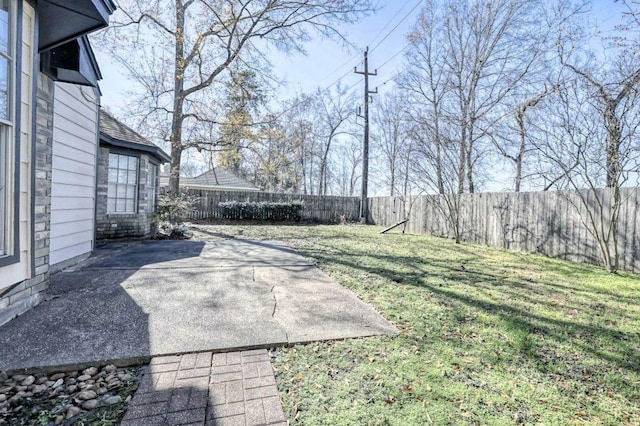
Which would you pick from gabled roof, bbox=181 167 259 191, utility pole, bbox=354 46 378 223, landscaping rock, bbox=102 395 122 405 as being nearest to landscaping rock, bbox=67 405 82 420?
landscaping rock, bbox=102 395 122 405

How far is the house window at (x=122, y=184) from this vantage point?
6.95m

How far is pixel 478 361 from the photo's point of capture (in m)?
2.35

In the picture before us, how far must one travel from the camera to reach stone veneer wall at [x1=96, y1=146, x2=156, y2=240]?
655 cm

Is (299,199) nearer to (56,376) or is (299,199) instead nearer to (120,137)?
(120,137)

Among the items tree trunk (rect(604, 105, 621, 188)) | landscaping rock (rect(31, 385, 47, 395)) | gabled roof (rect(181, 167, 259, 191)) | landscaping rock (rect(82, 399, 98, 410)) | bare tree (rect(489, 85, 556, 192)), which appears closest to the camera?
landscaping rock (rect(82, 399, 98, 410))

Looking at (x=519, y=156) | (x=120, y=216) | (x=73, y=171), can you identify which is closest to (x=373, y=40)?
(x=519, y=156)

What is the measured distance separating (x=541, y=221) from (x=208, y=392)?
804cm

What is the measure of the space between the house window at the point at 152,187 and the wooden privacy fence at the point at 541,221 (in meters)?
8.69

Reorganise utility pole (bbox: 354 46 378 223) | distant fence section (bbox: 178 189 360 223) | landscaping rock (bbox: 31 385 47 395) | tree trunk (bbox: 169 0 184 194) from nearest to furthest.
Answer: landscaping rock (bbox: 31 385 47 395) → tree trunk (bbox: 169 0 184 194) → distant fence section (bbox: 178 189 360 223) → utility pole (bbox: 354 46 378 223)

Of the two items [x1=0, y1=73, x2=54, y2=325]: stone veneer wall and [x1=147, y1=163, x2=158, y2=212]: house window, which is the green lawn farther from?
[x1=147, y1=163, x2=158, y2=212]: house window

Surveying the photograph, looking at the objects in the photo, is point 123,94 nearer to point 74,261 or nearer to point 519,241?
point 74,261

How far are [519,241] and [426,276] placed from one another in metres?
4.48

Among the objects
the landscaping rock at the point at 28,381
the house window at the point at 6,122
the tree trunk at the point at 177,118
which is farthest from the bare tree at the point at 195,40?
the landscaping rock at the point at 28,381

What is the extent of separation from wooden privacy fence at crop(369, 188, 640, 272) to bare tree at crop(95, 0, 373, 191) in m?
7.44
